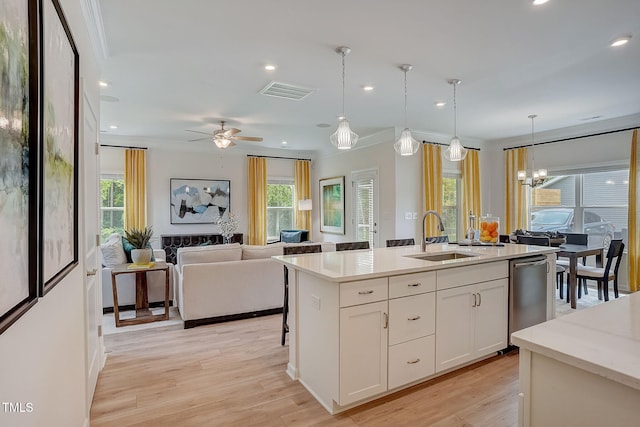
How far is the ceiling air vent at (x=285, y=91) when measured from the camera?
3.95 metres

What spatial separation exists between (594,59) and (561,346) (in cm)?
348

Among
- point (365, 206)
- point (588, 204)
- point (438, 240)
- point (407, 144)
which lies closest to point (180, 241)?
point (365, 206)

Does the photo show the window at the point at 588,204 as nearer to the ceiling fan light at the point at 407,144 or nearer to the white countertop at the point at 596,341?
the ceiling fan light at the point at 407,144

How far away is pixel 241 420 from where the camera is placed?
2.16m

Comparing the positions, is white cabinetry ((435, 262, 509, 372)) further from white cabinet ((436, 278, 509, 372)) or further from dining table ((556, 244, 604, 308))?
dining table ((556, 244, 604, 308))

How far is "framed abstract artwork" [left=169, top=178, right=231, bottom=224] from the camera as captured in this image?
724 centimetres

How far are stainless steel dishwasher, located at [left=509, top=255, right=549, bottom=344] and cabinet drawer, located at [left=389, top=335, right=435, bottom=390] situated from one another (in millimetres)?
1036

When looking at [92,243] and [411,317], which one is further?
[92,243]

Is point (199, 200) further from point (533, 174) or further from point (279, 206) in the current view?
point (533, 174)

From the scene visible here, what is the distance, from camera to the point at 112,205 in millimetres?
6766

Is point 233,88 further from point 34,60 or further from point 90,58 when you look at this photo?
point 34,60

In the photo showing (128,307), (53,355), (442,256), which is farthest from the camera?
(128,307)

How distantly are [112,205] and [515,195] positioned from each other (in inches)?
313

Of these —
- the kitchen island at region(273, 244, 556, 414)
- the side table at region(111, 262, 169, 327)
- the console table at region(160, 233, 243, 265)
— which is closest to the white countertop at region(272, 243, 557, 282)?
the kitchen island at region(273, 244, 556, 414)
